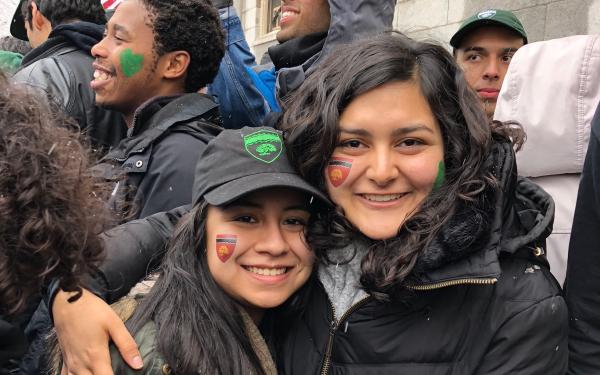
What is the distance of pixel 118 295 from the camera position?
74.2 inches

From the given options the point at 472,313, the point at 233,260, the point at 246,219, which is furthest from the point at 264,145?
the point at 472,313

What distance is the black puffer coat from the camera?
1630 millimetres

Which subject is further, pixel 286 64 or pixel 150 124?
pixel 286 64

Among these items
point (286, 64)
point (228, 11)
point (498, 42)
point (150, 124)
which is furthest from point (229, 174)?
point (498, 42)

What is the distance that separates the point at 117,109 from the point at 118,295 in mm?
1147

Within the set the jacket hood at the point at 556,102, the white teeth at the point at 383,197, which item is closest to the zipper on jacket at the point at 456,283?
the white teeth at the point at 383,197

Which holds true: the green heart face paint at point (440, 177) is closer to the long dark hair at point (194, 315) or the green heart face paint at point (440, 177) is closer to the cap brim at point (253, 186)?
the cap brim at point (253, 186)

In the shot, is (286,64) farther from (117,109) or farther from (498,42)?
(498,42)

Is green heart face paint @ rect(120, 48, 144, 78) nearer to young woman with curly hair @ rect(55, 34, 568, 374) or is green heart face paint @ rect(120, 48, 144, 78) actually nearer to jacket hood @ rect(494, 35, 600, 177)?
young woman with curly hair @ rect(55, 34, 568, 374)

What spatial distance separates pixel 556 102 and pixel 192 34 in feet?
5.25

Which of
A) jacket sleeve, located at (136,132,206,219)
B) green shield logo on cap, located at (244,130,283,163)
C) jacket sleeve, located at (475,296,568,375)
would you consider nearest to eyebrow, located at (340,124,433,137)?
green shield logo on cap, located at (244,130,283,163)

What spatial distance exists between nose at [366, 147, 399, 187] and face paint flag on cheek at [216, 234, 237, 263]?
44 centimetres

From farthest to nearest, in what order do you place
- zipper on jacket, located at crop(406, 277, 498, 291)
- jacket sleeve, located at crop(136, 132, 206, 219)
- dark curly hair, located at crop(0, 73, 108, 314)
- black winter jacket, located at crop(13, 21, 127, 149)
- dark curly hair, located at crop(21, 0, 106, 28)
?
dark curly hair, located at crop(21, 0, 106, 28) → black winter jacket, located at crop(13, 21, 127, 149) → jacket sleeve, located at crop(136, 132, 206, 219) → zipper on jacket, located at crop(406, 277, 498, 291) → dark curly hair, located at crop(0, 73, 108, 314)

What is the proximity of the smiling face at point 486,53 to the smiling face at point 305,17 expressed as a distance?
79cm
